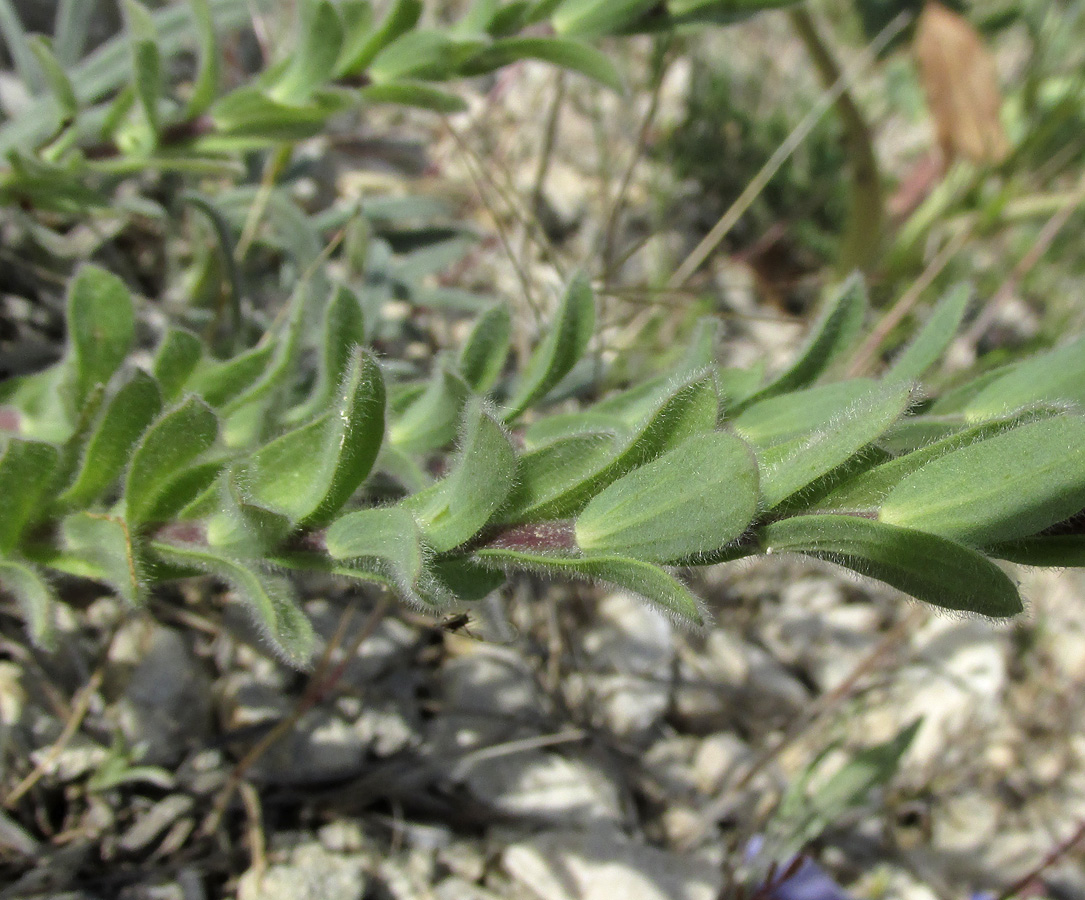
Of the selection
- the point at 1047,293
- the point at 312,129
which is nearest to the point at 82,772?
the point at 312,129

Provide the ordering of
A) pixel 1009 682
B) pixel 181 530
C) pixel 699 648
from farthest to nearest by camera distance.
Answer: pixel 1009 682
pixel 699 648
pixel 181 530

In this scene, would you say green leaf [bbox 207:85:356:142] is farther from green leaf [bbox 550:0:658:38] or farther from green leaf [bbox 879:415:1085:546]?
green leaf [bbox 879:415:1085:546]

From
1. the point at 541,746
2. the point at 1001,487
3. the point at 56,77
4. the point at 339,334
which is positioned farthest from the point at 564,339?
the point at 541,746

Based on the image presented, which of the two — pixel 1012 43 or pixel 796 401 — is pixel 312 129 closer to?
pixel 796 401

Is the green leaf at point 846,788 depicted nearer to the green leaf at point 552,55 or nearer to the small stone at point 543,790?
the small stone at point 543,790

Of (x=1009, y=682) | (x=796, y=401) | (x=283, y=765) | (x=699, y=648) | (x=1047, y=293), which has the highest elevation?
(x=796, y=401)

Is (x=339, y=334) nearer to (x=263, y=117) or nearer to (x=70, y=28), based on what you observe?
(x=263, y=117)

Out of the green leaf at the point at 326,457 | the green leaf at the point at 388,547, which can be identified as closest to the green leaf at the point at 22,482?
the green leaf at the point at 326,457
